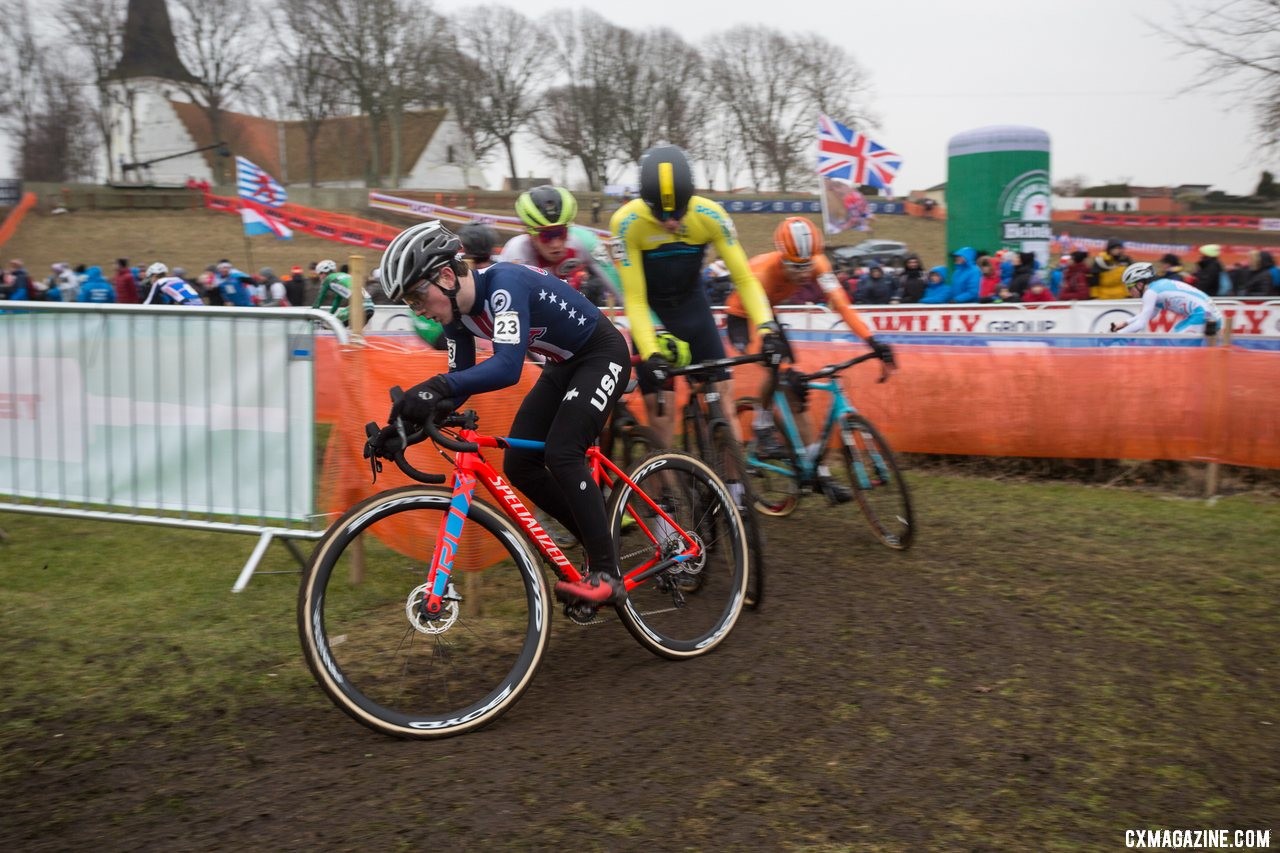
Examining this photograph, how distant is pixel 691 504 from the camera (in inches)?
194

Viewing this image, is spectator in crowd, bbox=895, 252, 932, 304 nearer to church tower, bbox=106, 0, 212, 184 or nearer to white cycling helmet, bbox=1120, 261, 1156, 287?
white cycling helmet, bbox=1120, 261, 1156, 287

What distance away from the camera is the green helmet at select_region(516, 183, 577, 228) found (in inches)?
234

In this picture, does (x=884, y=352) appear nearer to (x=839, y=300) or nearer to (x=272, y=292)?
(x=839, y=300)

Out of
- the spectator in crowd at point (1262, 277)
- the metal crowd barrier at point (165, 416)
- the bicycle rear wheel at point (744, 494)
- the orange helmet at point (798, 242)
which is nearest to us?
the bicycle rear wheel at point (744, 494)

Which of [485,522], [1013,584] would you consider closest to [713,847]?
[485,522]

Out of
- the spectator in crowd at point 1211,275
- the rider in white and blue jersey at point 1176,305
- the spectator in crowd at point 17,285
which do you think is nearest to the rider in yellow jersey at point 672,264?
the rider in white and blue jersey at point 1176,305

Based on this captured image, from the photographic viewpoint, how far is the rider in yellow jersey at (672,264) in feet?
18.9

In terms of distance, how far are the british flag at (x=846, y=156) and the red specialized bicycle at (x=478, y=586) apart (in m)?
16.7

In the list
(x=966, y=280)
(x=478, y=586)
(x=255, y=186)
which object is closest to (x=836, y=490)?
(x=478, y=586)

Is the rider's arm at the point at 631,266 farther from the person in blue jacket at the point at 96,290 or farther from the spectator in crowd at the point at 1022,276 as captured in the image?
the person in blue jacket at the point at 96,290

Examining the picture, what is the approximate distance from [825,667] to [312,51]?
72438 millimetres

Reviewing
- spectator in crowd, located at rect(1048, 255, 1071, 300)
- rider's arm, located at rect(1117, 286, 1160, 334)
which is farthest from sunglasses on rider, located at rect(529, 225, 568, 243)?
spectator in crowd, located at rect(1048, 255, 1071, 300)

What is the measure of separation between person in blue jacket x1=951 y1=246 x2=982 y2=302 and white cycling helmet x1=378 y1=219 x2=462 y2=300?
45.9 ft

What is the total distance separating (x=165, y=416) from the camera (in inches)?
244
